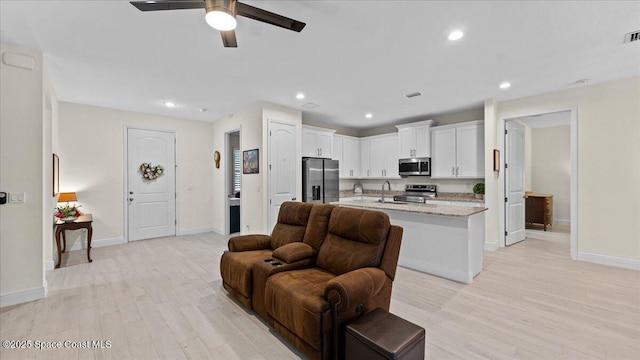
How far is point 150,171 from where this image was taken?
18.7ft

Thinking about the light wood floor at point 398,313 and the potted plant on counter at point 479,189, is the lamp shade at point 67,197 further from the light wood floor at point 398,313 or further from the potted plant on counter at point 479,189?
the potted plant on counter at point 479,189

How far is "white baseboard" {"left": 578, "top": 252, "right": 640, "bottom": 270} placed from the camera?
12.4 feet

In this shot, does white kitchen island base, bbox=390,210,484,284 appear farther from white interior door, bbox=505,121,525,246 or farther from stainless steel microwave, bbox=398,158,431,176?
stainless steel microwave, bbox=398,158,431,176

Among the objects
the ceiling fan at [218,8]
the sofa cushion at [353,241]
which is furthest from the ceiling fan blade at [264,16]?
the sofa cushion at [353,241]

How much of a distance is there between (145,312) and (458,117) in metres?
6.26

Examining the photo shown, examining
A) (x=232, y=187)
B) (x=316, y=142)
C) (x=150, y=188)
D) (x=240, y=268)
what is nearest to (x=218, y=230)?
(x=232, y=187)

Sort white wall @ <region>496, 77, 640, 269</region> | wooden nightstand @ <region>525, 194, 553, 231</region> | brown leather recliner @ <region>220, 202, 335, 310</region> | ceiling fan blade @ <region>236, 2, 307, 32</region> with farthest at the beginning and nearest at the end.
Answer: wooden nightstand @ <region>525, 194, 553, 231</region> < white wall @ <region>496, 77, 640, 269</region> < brown leather recliner @ <region>220, 202, 335, 310</region> < ceiling fan blade @ <region>236, 2, 307, 32</region>

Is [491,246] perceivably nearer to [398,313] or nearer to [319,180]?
[398,313]

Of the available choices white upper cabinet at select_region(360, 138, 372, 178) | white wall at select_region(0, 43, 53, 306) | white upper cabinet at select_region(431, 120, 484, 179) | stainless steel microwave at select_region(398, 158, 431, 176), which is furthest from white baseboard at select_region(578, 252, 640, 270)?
white wall at select_region(0, 43, 53, 306)

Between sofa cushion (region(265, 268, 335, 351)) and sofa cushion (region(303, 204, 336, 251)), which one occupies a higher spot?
sofa cushion (region(303, 204, 336, 251))

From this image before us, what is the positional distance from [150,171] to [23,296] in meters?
3.21

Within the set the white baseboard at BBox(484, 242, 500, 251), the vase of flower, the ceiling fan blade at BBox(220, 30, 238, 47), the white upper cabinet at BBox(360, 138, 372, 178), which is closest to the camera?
the ceiling fan blade at BBox(220, 30, 238, 47)

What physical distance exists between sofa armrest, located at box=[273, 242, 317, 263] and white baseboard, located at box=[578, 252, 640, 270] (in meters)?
4.45

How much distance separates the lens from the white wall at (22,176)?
281cm
